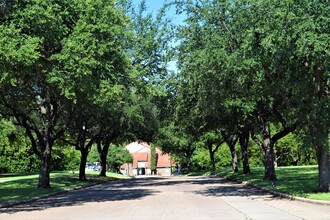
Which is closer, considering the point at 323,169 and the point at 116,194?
the point at 323,169

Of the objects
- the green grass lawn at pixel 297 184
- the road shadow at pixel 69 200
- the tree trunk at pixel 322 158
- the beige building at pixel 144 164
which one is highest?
the beige building at pixel 144 164

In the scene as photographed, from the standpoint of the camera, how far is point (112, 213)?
1488 cm

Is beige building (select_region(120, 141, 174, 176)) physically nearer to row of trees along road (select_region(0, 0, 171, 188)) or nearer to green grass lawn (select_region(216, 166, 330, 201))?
green grass lawn (select_region(216, 166, 330, 201))

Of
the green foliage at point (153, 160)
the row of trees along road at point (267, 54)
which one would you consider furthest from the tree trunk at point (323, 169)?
the green foliage at point (153, 160)

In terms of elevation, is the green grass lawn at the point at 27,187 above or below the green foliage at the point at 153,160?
below

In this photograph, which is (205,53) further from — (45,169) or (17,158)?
(17,158)

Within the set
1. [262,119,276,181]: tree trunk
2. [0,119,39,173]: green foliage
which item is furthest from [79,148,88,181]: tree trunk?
[0,119,39,173]: green foliage

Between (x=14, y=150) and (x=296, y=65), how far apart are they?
58.3 meters

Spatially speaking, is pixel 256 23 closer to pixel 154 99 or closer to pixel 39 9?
pixel 39 9

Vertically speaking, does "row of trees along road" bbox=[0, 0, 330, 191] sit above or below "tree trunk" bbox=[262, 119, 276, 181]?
above

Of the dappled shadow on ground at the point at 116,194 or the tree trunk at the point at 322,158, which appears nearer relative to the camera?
the tree trunk at the point at 322,158

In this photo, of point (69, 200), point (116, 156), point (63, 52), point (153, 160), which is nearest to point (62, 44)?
point (63, 52)

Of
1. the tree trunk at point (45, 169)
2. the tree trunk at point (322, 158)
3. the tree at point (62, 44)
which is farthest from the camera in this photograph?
the tree trunk at point (45, 169)

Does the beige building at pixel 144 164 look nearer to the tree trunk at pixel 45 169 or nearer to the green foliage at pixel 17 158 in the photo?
the green foliage at pixel 17 158
